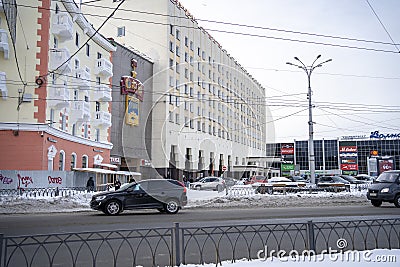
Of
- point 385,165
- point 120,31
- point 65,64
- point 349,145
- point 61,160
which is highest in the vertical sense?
point 120,31

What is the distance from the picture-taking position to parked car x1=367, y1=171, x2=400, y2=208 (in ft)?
66.4

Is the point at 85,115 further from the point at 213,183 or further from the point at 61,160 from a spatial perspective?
the point at 213,183

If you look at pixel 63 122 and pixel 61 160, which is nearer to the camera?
pixel 61 160

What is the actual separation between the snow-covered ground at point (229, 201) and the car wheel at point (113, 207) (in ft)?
9.68

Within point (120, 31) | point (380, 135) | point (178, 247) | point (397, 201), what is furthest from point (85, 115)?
point (380, 135)

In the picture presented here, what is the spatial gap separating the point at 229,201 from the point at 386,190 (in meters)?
8.09

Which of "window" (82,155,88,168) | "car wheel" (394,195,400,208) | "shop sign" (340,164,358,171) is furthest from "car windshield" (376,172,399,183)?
"shop sign" (340,164,358,171)

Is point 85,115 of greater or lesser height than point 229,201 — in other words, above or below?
above

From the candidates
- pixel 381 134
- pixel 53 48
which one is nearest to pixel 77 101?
pixel 53 48

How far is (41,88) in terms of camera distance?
90.5 feet

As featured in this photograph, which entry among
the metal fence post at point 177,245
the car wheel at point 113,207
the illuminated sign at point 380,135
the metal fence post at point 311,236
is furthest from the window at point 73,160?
the illuminated sign at point 380,135

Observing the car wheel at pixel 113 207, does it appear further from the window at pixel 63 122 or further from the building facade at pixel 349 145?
the building facade at pixel 349 145

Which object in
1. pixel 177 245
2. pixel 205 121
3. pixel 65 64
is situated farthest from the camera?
pixel 65 64

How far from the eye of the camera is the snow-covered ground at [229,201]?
1956 centimetres
